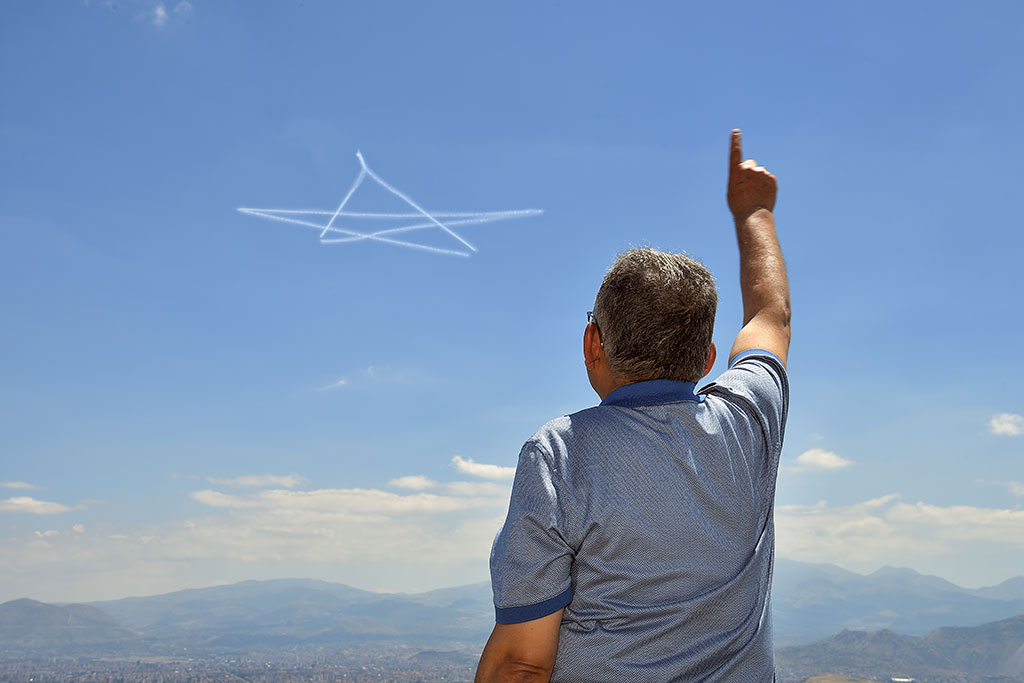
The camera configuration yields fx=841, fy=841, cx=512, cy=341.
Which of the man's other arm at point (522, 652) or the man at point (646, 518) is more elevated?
the man at point (646, 518)

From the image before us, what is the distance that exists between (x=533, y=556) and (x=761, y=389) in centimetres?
96

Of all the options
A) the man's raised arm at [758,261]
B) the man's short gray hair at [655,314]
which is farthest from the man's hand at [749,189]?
the man's short gray hair at [655,314]

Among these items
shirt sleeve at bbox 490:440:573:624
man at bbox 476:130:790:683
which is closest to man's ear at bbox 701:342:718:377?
man at bbox 476:130:790:683

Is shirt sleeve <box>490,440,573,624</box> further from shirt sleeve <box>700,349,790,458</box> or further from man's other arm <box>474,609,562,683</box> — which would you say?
shirt sleeve <box>700,349,790,458</box>

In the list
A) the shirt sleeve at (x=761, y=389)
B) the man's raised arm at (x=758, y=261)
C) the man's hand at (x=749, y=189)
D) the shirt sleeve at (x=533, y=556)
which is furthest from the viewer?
the man's hand at (x=749, y=189)

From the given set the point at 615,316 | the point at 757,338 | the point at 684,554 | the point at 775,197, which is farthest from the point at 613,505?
the point at 775,197

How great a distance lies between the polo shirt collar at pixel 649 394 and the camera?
2.38 metres

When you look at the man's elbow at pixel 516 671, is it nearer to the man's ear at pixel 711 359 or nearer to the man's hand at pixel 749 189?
the man's ear at pixel 711 359

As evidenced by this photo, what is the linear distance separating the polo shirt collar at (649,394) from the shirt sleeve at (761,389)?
0.16 metres

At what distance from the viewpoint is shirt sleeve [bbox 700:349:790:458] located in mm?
2531

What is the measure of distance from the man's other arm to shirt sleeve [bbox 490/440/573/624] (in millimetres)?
23

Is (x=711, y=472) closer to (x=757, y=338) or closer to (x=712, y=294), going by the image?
(x=712, y=294)

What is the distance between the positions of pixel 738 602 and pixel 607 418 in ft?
2.07

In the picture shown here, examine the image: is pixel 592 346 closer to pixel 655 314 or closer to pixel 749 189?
pixel 655 314
